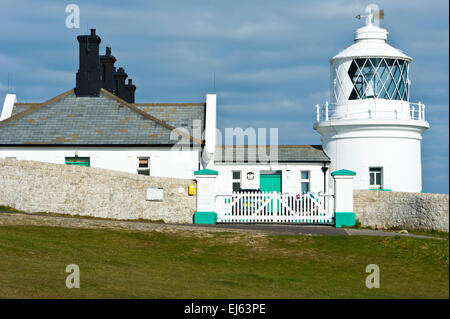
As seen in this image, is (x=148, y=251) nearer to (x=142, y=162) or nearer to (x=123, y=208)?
(x=123, y=208)

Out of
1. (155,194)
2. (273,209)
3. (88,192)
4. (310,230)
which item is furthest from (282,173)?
(88,192)

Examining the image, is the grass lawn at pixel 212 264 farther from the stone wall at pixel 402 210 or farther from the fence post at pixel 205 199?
the fence post at pixel 205 199

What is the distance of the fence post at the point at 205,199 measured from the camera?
25562 millimetres

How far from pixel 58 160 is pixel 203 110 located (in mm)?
8451

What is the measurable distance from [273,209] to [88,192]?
664 cm

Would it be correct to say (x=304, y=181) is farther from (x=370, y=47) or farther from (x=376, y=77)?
(x=370, y=47)

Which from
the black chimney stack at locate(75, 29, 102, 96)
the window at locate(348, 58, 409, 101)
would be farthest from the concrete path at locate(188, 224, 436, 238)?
the black chimney stack at locate(75, 29, 102, 96)

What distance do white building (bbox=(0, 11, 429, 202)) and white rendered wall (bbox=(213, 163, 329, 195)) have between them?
0.16ft

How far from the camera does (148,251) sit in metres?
18.7

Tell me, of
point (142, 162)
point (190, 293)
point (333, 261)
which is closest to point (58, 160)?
point (142, 162)

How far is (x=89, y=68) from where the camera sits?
3434 cm

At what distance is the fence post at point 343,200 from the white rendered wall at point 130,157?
778cm

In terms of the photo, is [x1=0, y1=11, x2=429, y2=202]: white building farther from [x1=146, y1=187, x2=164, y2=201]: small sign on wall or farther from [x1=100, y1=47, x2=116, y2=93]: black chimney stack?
[x1=146, y1=187, x2=164, y2=201]: small sign on wall

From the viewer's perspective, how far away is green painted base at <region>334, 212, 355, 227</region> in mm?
25047
